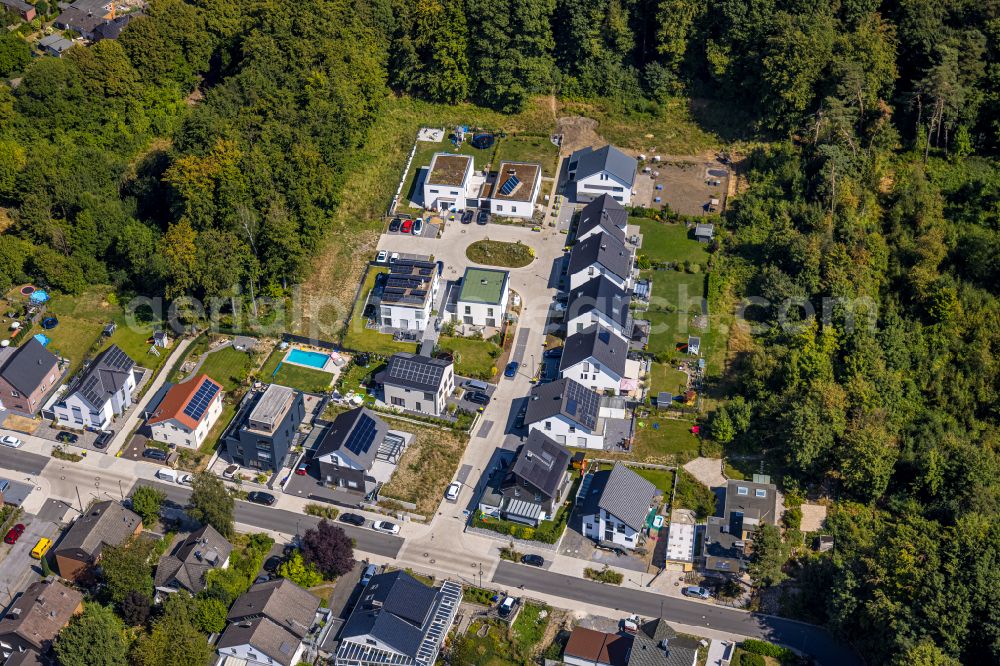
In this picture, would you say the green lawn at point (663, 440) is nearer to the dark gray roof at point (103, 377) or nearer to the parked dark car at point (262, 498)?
the parked dark car at point (262, 498)

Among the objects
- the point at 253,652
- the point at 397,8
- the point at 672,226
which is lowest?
the point at 253,652

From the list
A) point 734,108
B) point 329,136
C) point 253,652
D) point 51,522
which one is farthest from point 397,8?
point 253,652

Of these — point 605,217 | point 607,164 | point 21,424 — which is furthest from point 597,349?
point 21,424

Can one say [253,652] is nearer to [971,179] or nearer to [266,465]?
[266,465]

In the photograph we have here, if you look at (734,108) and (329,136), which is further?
(734,108)

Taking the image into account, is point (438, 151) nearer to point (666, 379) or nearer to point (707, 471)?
point (666, 379)

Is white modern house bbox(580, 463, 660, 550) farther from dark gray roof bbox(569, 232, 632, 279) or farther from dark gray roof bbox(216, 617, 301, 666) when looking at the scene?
dark gray roof bbox(216, 617, 301, 666)
